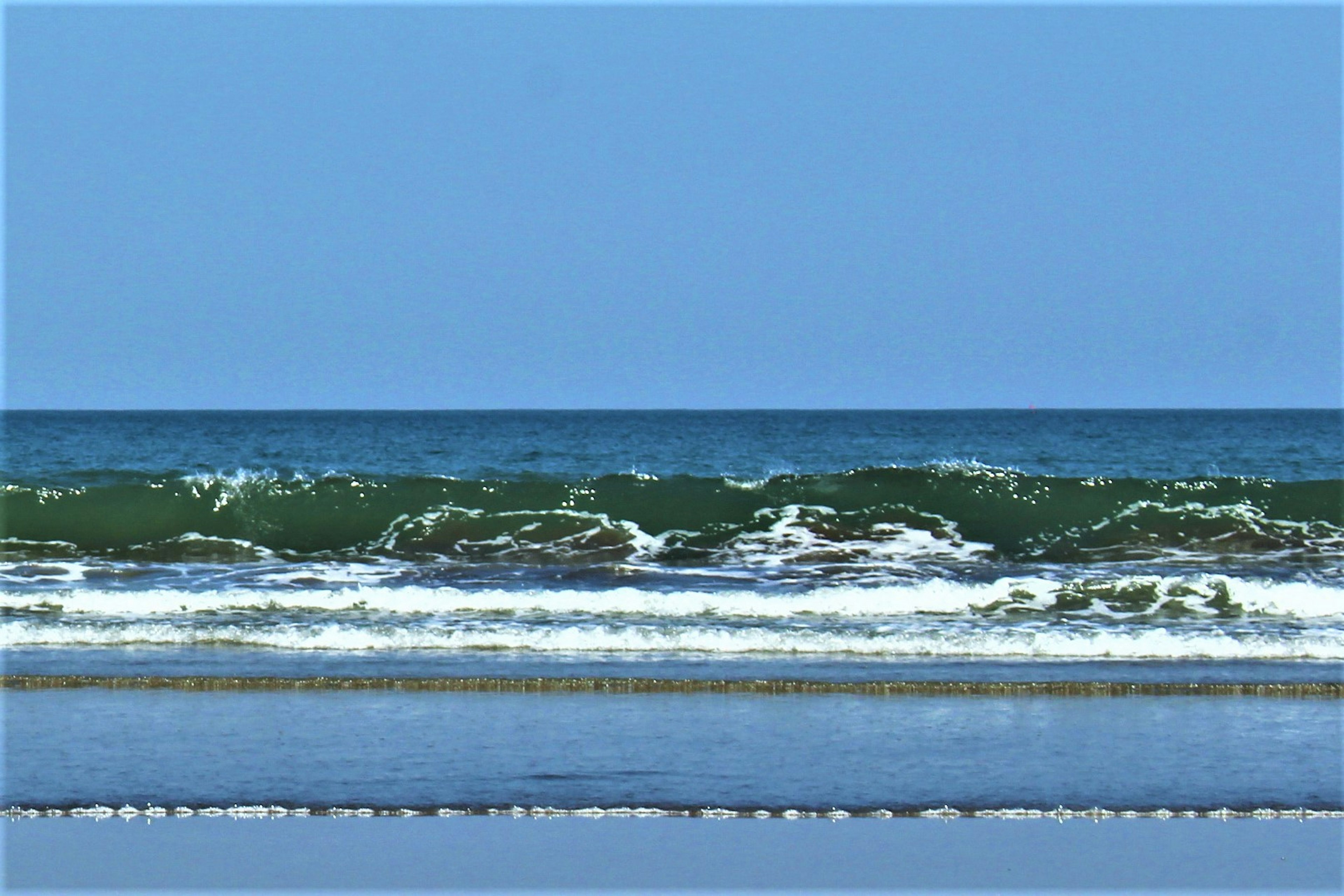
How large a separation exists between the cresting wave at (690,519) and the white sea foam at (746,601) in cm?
359

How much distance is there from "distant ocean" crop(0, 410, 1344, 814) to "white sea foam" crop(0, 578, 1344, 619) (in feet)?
0.12

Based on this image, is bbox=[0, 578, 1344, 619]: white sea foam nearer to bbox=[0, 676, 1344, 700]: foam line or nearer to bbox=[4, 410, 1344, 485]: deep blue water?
bbox=[0, 676, 1344, 700]: foam line

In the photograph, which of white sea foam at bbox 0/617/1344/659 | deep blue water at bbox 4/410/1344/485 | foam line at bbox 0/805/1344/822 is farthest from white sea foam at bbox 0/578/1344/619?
deep blue water at bbox 4/410/1344/485

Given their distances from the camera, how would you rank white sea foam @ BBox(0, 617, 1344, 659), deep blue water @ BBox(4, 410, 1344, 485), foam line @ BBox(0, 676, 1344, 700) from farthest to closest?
deep blue water @ BBox(4, 410, 1344, 485), white sea foam @ BBox(0, 617, 1344, 659), foam line @ BBox(0, 676, 1344, 700)

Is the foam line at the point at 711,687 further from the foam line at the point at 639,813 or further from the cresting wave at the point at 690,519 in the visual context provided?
the cresting wave at the point at 690,519

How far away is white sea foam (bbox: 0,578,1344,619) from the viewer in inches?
469

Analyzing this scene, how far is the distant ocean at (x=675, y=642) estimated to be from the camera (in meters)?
6.66

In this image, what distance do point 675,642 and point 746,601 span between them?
2142 millimetres

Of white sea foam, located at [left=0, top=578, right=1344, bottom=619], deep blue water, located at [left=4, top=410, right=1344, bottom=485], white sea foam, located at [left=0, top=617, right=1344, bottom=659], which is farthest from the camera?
deep blue water, located at [left=4, top=410, right=1344, bottom=485]

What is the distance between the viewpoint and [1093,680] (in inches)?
350

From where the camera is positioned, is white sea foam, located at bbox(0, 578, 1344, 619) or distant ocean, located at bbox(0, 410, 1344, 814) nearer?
distant ocean, located at bbox(0, 410, 1344, 814)

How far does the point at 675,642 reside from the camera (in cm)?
1014

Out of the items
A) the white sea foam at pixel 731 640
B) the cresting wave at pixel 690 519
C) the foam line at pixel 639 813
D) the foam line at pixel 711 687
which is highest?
the cresting wave at pixel 690 519

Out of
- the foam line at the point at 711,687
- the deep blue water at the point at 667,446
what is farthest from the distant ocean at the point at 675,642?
the deep blue water at the point at 667,446
